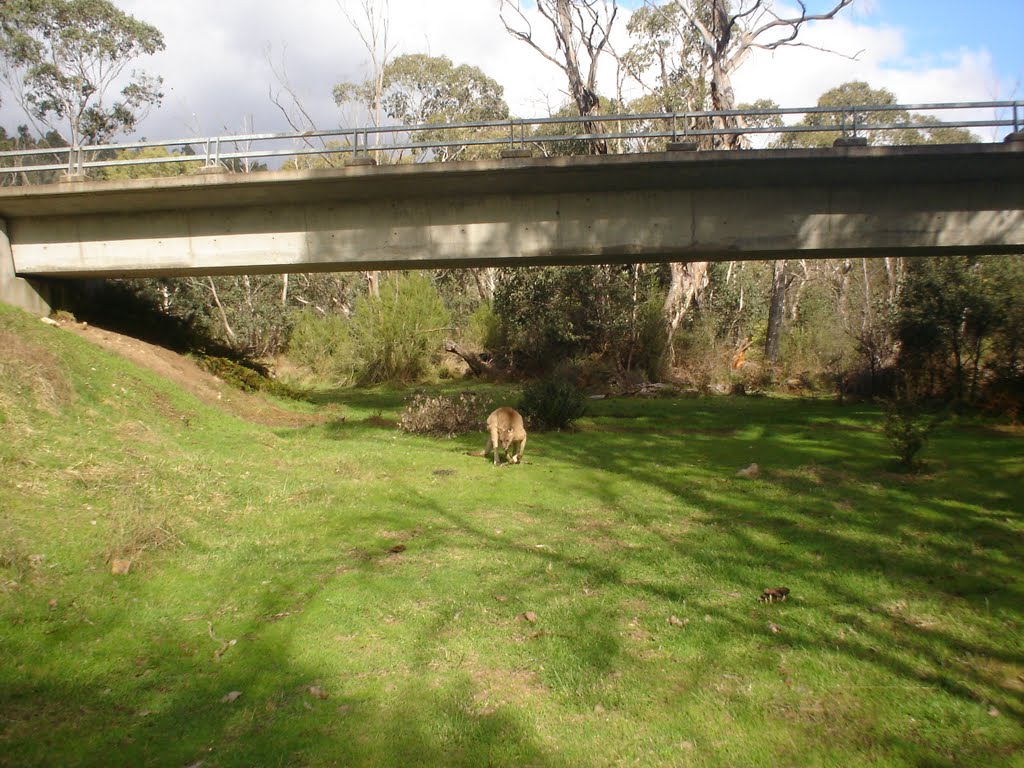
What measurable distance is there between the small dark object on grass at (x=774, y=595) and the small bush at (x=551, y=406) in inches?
415

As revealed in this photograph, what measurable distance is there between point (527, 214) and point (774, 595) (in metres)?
12.8

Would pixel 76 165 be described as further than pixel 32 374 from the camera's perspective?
Yes

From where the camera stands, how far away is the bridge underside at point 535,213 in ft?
53.2

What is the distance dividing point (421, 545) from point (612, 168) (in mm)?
10495

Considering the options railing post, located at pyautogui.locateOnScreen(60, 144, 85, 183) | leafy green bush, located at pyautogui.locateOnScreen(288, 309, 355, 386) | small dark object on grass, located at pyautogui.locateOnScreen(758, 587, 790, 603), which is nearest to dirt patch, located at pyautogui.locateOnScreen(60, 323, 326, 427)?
railing post, located at pyautogui.locateOnScreen(60, 144, 85, 183)

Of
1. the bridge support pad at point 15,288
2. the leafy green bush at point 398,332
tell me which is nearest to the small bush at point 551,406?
the bridge support pad at point 15,288

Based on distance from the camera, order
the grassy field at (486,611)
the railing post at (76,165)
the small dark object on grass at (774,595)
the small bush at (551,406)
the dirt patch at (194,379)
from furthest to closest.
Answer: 1. the railing post at (76,165)
2. the small bush at (551,406)
3. the dirt patch at (194,379)
4. the small dark object on grass at (774,595)
5. the grassy field at (486,611)

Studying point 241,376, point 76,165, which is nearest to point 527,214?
point 241,376

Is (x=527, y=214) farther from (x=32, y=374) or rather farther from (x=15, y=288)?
(x=15, y=288)

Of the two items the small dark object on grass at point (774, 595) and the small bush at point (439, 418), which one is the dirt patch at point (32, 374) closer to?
the small bush at point (439, 418)

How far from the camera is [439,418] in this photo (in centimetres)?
1636

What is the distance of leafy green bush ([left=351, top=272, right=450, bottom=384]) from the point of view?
30.8 m

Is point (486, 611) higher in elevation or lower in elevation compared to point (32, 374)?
lower

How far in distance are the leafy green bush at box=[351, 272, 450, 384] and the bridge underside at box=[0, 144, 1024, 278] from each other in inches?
447
